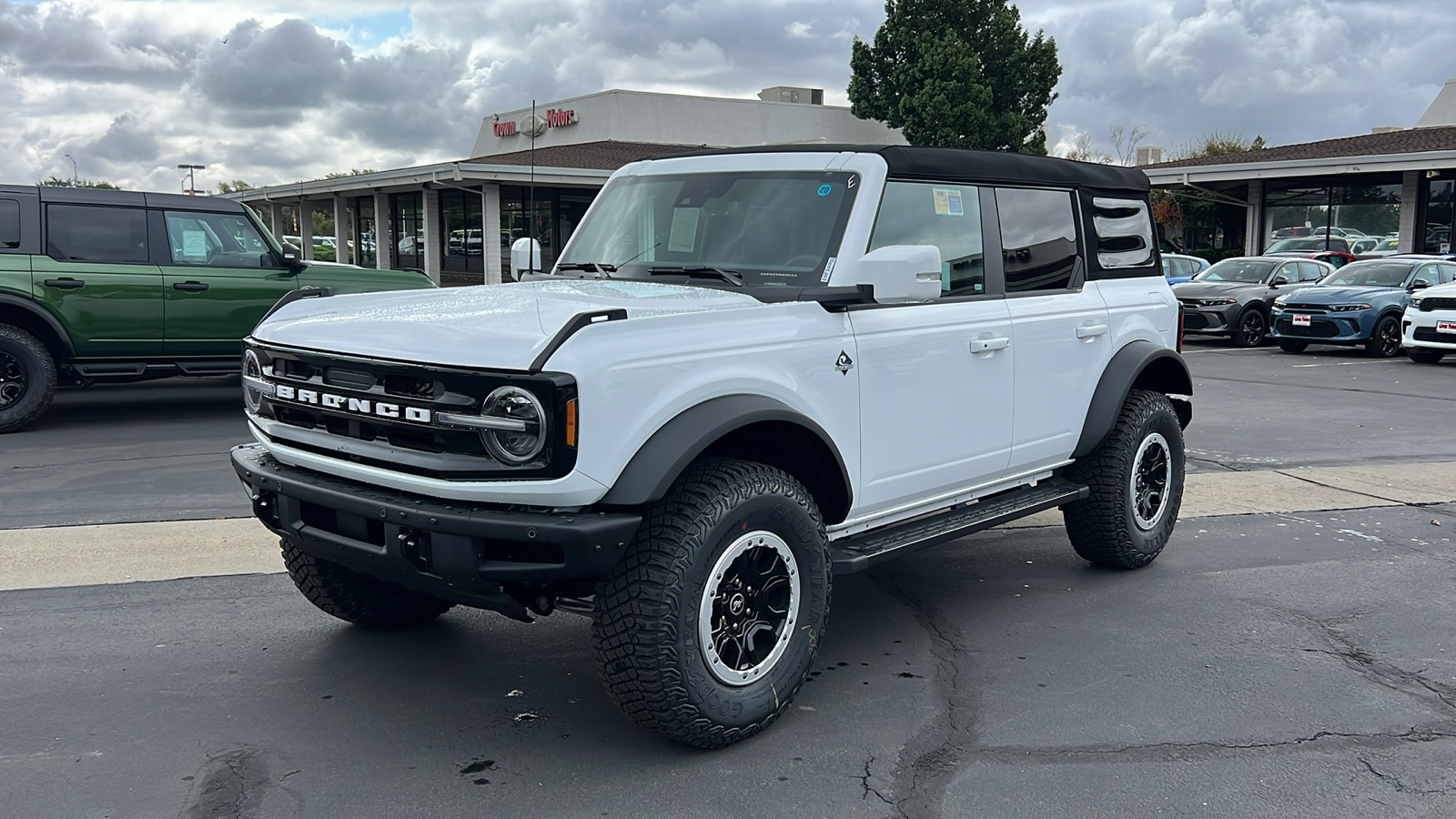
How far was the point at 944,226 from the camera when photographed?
5.03 meters

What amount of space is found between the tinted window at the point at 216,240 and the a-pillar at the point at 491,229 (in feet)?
59.0

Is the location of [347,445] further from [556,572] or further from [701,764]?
[701,764]

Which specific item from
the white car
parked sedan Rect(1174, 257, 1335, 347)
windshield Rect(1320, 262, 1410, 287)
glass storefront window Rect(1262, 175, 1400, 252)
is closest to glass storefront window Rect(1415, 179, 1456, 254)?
glass storefront window Rect(1262, 175, 1400, 252)

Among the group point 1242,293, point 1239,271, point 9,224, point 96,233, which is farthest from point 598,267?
point 1239,271

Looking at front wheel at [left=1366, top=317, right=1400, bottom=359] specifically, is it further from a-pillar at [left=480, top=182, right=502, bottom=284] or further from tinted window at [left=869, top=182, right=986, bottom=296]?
a-pillar at [left=480, top=182, right=502, bottom=284]

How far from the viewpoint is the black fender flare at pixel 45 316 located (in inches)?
391

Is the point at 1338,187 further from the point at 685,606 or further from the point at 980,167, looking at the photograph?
the point at 685,606

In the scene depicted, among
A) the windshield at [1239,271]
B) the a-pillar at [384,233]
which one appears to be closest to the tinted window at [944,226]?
the windshield at [1239,271]

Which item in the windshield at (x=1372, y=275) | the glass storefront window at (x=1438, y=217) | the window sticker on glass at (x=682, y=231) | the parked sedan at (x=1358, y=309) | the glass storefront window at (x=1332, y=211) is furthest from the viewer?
the glass storefront window at (x=1332, y=211)

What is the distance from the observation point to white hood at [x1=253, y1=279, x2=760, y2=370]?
351 cm

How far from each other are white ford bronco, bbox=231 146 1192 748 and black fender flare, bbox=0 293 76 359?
6.75 metres

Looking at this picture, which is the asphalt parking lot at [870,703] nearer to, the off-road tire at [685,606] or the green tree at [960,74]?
the off-road tire at [685,606]

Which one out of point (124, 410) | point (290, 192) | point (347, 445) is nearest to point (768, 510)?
point (347, 445)

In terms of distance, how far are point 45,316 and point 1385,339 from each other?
18.1 m
